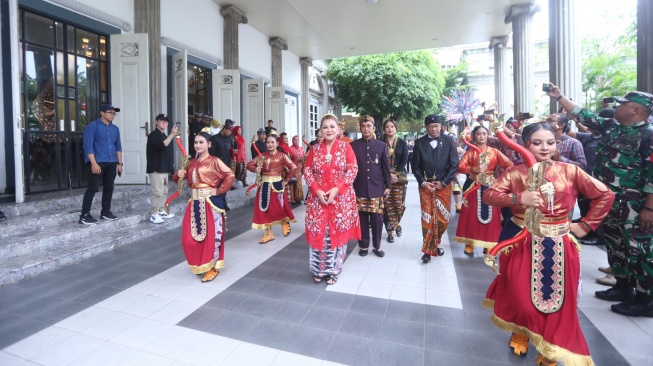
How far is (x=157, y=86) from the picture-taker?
263 inches

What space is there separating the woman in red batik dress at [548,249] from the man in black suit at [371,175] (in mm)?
1942

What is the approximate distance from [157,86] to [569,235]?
7.00m

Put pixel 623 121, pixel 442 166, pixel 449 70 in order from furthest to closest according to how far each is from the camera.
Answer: pixel 449 70
pixel 442 166
pixel 623 121

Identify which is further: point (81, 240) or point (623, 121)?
point (81, 240)

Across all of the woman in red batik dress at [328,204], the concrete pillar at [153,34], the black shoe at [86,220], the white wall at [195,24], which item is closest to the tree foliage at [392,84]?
the white wall at [195,24]

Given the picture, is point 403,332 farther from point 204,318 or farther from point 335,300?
point 204,318

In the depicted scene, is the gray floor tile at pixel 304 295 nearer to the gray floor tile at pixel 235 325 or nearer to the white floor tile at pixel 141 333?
the gray floor tile at pixel 235 325

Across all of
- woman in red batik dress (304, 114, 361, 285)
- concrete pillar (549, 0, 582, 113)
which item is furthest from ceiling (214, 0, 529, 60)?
woman in red batik dress (304, 114, 361, 285)

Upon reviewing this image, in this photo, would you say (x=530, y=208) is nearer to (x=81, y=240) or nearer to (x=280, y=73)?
(x=81, y=240)

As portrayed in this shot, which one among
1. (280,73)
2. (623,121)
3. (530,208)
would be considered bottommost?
(530,208)

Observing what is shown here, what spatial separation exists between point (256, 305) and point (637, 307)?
2814 mm

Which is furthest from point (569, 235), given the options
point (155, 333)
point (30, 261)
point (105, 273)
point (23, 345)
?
point (30, 261)

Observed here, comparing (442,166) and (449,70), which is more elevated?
(449,70)

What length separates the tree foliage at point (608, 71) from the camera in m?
13.5
